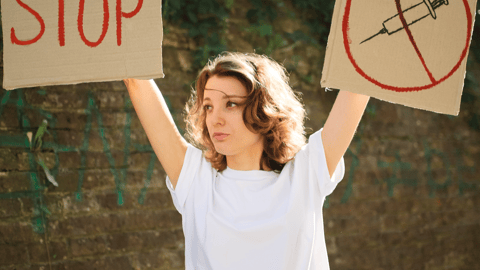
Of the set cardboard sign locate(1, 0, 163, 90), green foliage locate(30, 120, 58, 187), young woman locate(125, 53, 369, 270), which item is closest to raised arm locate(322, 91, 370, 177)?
young woman locate(125, 53, 369, 270)

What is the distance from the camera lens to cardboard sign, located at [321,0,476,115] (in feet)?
3.66

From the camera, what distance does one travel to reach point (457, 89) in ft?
3.68

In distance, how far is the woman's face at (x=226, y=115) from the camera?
4.33ft

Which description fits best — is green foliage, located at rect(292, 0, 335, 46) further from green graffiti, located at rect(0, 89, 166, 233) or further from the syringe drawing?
the syringe drawing

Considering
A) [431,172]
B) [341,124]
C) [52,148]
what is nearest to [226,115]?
[341,124]

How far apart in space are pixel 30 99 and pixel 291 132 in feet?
4.43

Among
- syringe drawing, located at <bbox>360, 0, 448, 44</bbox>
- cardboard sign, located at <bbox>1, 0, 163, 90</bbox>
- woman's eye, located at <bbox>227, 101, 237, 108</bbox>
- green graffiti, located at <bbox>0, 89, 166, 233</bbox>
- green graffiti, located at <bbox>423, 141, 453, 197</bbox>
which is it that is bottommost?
green graffiti, located at <bbox>423, 141, 453, 197</bbox>

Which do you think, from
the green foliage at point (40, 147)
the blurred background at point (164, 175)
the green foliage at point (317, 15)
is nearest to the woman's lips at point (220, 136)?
the blurred background at point (164, 175)

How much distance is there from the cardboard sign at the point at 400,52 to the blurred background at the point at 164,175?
4.37 ft

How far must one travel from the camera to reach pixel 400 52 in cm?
112

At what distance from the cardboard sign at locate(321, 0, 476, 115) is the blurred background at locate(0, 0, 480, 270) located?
133 cm

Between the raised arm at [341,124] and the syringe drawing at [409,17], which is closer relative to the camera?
the syringe drawing at [409,17]

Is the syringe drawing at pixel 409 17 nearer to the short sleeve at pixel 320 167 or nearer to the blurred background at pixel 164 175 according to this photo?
the short sleeve at pixel 320 167

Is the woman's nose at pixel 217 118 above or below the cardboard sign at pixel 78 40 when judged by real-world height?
below
